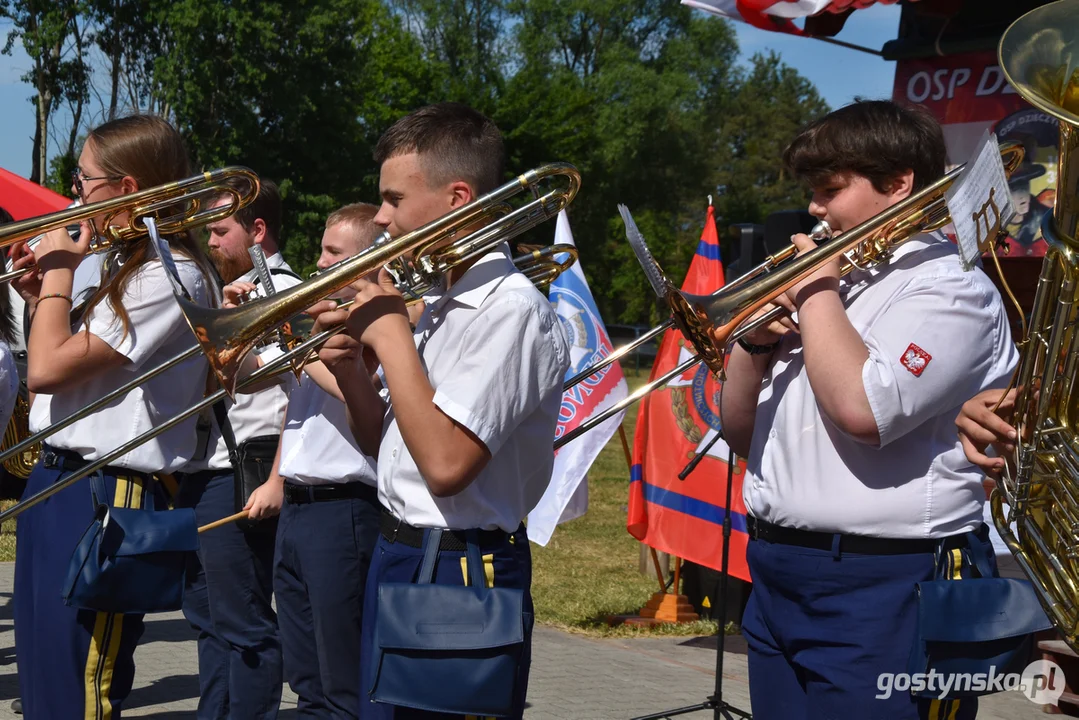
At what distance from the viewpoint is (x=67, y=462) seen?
9.98 ft

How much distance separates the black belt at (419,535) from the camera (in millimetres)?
2461

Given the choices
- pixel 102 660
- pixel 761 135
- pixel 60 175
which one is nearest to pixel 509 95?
pixel 60 175

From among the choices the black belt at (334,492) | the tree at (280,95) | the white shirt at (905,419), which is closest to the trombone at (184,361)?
the black belt at (334,492)

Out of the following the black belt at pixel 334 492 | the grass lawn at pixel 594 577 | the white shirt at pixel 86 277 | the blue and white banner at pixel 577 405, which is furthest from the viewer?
the grass lawn at pixel 594 577

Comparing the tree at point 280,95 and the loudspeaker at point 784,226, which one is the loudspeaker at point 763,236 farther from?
the tree at point 280,95

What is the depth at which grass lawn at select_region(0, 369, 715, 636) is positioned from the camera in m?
6.99

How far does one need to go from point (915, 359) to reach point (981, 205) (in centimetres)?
A: 47

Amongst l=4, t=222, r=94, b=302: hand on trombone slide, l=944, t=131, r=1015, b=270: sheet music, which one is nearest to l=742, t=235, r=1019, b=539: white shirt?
l=944, t=131, r=1015, b=270: sheet music

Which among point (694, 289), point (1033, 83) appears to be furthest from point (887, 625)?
point (694, 289)

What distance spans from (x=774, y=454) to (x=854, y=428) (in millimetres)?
257

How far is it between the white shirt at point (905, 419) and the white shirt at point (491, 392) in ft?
1.62

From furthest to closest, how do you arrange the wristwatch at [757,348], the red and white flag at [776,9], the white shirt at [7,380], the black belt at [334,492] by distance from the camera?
the red and white flag at [776,9] < the white shirt at [7,380] < the black belt at [334,492] < the wristwatch at [757,348]

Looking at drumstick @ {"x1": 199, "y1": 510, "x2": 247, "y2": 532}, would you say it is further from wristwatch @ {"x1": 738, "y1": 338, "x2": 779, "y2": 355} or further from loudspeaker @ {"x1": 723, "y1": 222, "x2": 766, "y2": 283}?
loudspeaker @ {"x1": 723, "y1": 222, "x2": 766, "y2": 283}

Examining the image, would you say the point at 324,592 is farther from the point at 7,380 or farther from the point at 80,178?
the point at 80,178
